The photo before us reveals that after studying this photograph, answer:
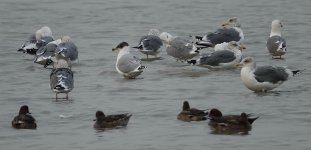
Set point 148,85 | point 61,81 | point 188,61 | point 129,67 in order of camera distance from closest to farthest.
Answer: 1. point 61,81
2. point 148,85
3. point 129,67
4. point 188,61

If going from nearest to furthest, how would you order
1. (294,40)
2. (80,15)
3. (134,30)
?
(294,40) < (134,30) < (80,15)

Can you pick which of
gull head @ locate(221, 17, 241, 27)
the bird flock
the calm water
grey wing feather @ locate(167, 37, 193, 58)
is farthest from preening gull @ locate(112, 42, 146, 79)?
gull head @ locate(221, 17, 241, 27)

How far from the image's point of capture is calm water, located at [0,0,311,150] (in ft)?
53.3

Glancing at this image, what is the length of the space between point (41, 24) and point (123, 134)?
17.0 m

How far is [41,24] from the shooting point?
109ft

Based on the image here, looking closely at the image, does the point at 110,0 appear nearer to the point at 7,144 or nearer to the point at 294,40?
the point at 294,40

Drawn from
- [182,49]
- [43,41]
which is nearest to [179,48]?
[182,49]

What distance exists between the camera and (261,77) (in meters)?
20.0

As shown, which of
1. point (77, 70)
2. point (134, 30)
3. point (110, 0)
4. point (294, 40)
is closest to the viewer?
point (77, 70)

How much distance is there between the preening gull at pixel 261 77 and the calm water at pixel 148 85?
0.21 metres

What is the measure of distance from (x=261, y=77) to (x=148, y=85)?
9.21 ft

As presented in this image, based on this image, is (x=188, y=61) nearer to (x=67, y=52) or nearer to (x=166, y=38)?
(x=166, y=38)

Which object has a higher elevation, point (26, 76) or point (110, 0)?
point (110, 0)

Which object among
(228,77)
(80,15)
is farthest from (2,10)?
(228,77)
